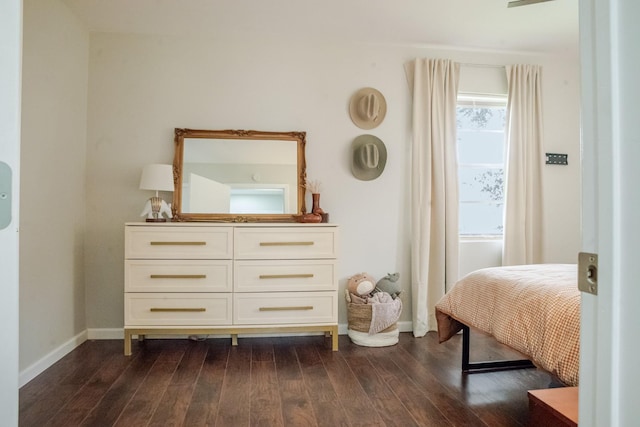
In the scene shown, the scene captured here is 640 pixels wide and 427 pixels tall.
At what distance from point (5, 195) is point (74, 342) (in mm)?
2925

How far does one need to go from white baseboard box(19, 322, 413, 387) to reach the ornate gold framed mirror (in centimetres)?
107

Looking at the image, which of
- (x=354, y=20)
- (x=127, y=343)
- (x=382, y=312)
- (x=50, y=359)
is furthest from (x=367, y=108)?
(x=50, y=359)

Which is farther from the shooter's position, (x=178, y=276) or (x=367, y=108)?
(x=367, y=108)

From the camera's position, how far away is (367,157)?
335 cm

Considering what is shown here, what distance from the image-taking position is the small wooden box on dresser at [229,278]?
9.02 ft

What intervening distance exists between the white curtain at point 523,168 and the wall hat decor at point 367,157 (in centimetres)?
123

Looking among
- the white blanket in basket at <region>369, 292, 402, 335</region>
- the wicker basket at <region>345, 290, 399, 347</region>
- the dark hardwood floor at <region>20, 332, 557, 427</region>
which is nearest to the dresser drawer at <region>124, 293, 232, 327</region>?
the dark hardwood floor at <region>20, 332, 557, 427</region>

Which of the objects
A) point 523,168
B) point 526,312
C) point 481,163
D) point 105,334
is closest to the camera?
point 526,312

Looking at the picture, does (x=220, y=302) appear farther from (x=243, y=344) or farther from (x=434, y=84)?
(x=434, y=84)

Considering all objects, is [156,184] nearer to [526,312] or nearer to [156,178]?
[156,178]

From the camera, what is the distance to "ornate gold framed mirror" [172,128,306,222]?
Result: 316 cm

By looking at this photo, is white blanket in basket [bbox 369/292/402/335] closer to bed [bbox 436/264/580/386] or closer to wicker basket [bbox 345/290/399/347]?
wicker basket [bbox 345/290/399/347]

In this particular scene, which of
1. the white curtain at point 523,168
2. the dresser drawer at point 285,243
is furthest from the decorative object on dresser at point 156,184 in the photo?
the white curtain at point 523,168

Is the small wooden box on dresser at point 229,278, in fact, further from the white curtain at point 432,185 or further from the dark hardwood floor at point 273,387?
the white curtain at point 432,185
